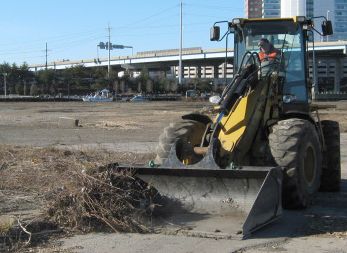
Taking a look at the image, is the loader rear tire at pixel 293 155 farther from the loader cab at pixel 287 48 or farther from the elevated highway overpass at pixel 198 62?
the elevated highway overpass at pixel 198 62

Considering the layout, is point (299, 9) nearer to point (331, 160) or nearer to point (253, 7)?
point (253, 7)

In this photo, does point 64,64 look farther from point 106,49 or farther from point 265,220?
point 265,220

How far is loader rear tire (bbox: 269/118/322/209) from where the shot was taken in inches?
321

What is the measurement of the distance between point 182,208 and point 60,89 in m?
149

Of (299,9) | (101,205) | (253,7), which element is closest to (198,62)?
(253,7)

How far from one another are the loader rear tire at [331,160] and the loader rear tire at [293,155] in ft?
6.85

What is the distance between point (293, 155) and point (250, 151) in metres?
0.80

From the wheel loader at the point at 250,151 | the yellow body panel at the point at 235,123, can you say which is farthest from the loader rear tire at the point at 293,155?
the yellow body panel at the point at 235,123

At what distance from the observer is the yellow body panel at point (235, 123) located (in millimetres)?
8242

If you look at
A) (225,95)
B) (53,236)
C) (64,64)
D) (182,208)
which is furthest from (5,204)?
(64,64)

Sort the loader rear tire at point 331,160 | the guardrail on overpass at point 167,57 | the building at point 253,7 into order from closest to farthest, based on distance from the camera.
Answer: the loader rear tire at point 331,160
the building at point 253,7
the guardrail on overpass at point 167,57

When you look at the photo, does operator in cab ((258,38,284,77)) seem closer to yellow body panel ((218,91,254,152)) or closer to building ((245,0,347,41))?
yellow body panel ((218,91,254,152))

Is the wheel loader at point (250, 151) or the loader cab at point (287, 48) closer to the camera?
the wheel loader at point (250, 151)

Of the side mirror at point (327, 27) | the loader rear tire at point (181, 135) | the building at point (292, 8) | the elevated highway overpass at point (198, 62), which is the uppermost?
the elevated highway overpass at point (198, 62)
